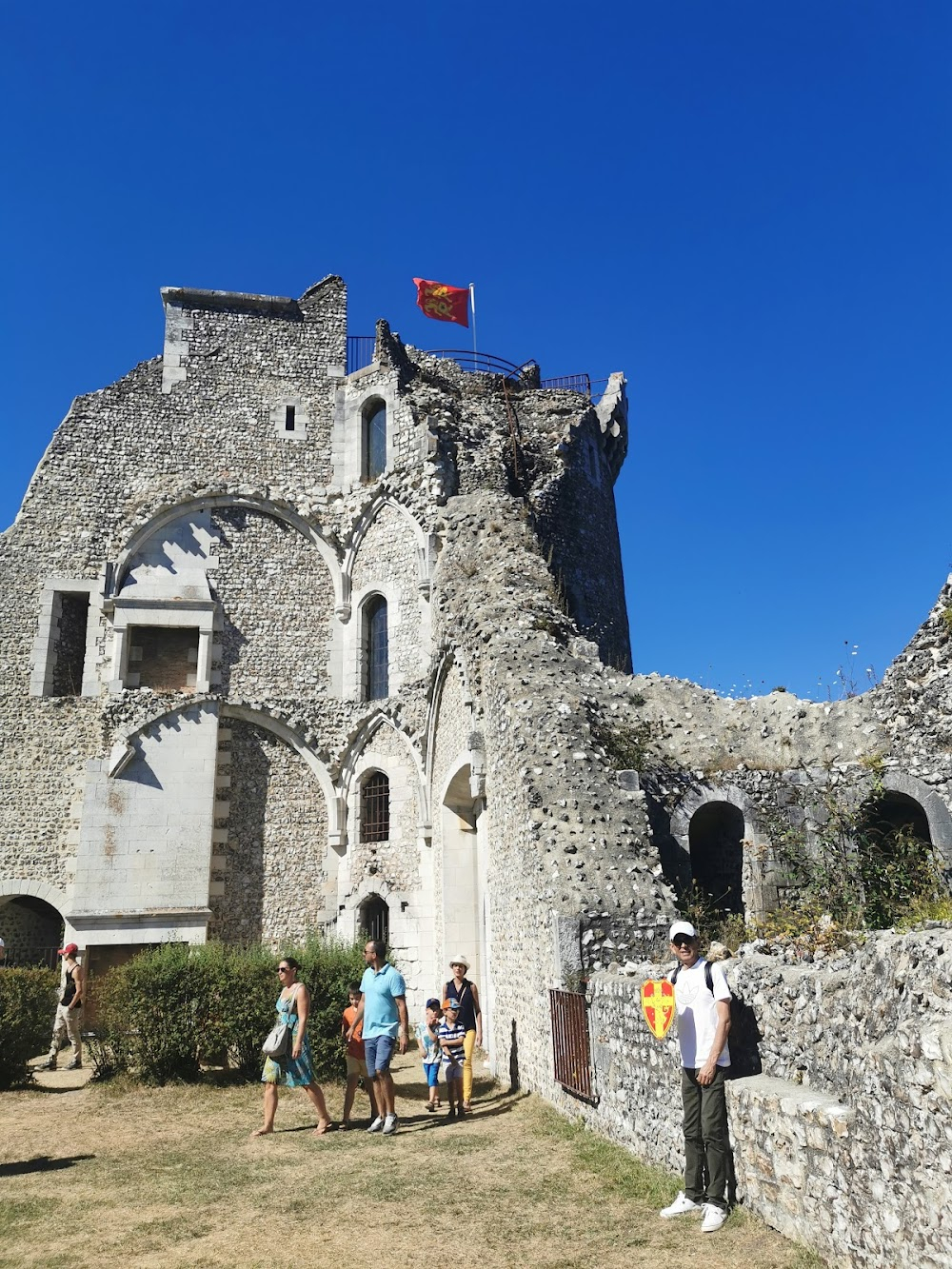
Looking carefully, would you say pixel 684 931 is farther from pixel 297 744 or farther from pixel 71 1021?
pixel 297 744

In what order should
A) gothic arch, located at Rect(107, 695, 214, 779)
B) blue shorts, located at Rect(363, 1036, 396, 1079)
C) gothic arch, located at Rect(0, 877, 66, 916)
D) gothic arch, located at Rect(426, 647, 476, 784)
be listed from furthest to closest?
gothic arch, located at Rect(107, 695, 214, 779)
gothic arch, located at Rect(0, 877, 66, 916)
gothic arch, located at Rect(426, 647, 476, 784)
blue shorts, located at Rect(363, 1036, 396, 1079)

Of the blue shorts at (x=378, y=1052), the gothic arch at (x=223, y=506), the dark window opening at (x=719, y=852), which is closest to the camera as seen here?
the blue shorts at (x=378, y=1052)

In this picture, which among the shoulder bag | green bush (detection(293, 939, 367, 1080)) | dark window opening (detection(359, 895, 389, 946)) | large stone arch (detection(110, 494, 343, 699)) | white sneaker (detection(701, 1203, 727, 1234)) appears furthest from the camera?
large stone arch (detection(110, 494, 343, 699))

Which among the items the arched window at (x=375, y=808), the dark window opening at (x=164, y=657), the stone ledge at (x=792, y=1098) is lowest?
the stone ledge at (x=792, y=1098)

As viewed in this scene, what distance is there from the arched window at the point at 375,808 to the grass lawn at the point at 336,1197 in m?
8.22

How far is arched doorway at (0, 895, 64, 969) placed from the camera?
17.5 m

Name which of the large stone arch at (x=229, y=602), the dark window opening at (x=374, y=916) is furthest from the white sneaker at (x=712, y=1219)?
the large stone arch at (x=229, y=602)

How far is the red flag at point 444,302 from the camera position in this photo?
23.2 metres

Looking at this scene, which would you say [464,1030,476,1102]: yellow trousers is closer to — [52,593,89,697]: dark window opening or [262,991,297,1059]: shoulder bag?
[262,991,297,1059]: shoulder bag

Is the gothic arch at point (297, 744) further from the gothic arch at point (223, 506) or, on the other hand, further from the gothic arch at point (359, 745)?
the gothic arch at point (223, 506)

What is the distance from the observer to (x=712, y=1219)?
5.05m

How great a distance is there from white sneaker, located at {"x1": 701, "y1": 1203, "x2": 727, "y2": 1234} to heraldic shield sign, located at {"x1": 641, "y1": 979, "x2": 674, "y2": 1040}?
3.64 feet

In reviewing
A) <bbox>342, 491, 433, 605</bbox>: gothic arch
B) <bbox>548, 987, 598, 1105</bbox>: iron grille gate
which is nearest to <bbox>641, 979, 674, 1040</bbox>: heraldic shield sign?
Answer: <bbox>548, 987, 598, 1105</bbox>: iron grille gate

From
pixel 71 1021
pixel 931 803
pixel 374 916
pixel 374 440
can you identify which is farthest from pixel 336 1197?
pixel 374 440
